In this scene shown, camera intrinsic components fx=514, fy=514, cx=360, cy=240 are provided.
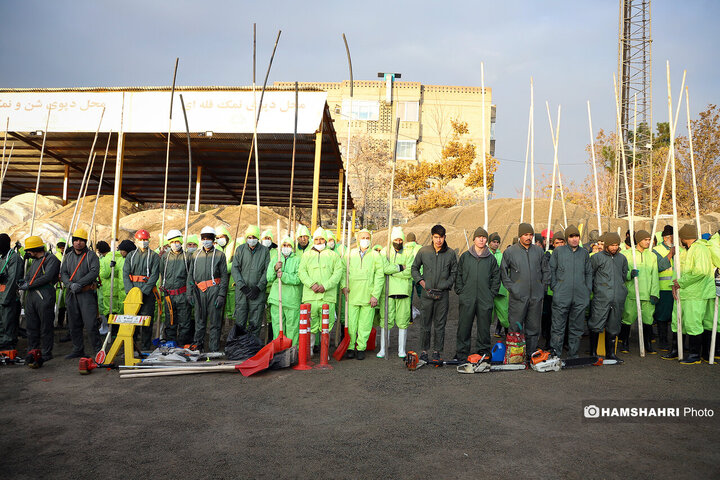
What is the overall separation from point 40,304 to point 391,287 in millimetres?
5464

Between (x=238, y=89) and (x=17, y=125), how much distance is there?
25.2ft

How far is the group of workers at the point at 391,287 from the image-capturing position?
7914 mm

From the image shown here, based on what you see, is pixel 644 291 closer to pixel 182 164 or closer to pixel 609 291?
pixel 609 291

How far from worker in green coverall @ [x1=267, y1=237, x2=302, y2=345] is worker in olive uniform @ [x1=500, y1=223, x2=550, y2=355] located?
333cm

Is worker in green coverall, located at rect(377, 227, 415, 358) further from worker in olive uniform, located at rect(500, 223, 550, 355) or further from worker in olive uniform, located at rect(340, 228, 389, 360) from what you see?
worker in olive uniform, located at rect(500, 223, 550, 355)

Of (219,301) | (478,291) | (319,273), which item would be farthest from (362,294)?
(219,301)

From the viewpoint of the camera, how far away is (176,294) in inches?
345

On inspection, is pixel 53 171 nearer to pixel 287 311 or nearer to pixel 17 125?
pixel 17 125

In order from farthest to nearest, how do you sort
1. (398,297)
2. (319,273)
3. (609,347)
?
(398,297), (319,273), (609,347)

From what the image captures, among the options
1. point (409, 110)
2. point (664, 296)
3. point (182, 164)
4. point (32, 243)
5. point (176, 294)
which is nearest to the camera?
point (32, 243)

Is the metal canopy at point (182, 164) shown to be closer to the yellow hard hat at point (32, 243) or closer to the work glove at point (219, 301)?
the work glove at point (219, 301)

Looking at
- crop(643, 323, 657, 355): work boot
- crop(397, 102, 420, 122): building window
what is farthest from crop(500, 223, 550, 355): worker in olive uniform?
crop(397, 102, 420, 122): building window

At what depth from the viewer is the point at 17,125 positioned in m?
16.9

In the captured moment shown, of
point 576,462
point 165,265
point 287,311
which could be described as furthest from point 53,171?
point 576,462
